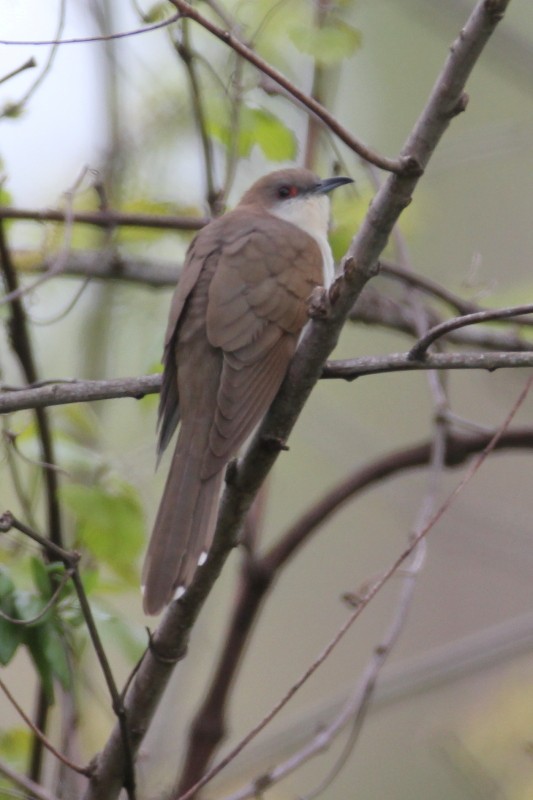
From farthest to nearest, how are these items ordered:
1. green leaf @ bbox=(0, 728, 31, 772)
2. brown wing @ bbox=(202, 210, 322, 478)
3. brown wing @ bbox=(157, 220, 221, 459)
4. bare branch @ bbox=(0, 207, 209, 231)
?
bare branch @ bbox=(0, 207, 209, 231) < green leaf @ bbox=(0, 728, 31, 772) < brown wing @ bbox=(157, 220, 221, 459) < brown wing @ bbox=(202, 210, 322, 478)

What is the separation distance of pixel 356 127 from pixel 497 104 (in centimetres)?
146

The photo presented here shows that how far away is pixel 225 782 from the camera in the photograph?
388cm

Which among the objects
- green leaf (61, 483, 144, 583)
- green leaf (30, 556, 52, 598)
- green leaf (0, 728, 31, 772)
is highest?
green leaf (61, 483, 144, 583)

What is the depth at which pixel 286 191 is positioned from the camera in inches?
163

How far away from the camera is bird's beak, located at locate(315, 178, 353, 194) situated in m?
3.83

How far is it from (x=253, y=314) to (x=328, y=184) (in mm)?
1035

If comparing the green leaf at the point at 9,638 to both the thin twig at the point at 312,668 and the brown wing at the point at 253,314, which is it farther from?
the brown wing at the point at 253,314

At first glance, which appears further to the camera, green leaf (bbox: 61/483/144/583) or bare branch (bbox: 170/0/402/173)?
green leaf (bbox: 61/483/144/583)

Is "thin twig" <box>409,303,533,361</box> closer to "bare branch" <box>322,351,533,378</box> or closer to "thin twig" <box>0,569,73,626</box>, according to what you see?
"bare branch" <box>322,351,533,378</box>

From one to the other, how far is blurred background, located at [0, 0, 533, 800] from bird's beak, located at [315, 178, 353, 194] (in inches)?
6.0

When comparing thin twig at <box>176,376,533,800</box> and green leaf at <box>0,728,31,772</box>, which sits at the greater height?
green leaf at <box>0,728,31,772</box>

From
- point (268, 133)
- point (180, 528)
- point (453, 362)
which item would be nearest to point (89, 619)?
point (180, 528)

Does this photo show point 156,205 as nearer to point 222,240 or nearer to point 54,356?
point 222,240

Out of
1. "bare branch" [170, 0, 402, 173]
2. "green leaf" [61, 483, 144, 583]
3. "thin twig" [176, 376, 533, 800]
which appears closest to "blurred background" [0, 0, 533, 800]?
"green leaf" [61, 483, 144, 583]
